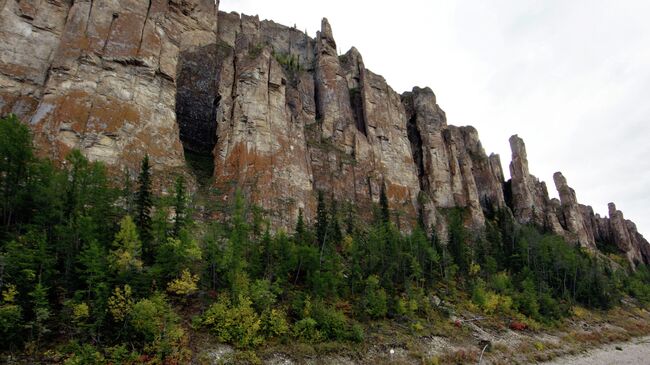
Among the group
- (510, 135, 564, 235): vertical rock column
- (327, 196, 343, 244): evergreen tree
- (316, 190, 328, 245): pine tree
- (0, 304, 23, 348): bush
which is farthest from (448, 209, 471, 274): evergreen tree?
(0, 304, 23, 348): bush

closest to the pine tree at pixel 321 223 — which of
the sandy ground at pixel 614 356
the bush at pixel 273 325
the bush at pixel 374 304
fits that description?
the bush at pixel 374 304

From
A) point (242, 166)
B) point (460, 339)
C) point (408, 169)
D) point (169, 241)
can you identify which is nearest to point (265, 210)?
point (242, 166)

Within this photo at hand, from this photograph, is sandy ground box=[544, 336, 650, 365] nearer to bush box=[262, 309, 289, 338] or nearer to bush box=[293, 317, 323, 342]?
bush box=[293, 317, 323, 342]

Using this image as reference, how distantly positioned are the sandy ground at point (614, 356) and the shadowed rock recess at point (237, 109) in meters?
33.7

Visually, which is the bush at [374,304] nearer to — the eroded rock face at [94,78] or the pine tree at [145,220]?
the pine tree at [145,220]

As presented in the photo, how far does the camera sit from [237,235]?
4228 centimetres

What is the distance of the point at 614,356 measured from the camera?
43.0 metres

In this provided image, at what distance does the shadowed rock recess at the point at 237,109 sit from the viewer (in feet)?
160

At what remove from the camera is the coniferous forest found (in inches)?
1024

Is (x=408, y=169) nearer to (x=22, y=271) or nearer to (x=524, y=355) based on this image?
(x=524, y=355)

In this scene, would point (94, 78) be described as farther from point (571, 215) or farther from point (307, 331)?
point (571, 215)

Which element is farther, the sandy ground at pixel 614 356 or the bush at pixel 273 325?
the sandy ground at pixel 614 356

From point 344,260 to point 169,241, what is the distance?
25.6 metres

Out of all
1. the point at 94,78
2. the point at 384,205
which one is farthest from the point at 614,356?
the point at 94,78
